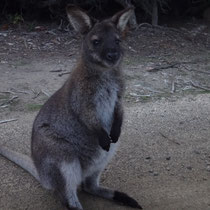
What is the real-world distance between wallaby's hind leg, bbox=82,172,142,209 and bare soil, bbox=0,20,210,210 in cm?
8

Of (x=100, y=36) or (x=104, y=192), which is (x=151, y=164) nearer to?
(x=104, y=192)

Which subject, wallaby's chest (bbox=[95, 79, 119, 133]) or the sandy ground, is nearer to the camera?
wallaby's chest (bbox=[95, 79, 119, 133])

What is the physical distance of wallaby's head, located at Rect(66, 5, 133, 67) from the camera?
369 cm

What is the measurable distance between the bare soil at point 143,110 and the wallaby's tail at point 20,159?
0.08 metres

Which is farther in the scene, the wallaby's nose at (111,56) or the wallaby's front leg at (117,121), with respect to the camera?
the wallaby's front leg at (117,121)

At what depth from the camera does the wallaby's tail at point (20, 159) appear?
4250 mm

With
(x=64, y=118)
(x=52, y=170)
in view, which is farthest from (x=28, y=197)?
(x=64, y=118)

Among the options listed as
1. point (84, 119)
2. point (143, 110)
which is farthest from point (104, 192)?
point (143, 110)

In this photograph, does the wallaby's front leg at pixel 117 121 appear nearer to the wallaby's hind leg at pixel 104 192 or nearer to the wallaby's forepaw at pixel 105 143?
the wallaby's forepaw at pixel 105 143

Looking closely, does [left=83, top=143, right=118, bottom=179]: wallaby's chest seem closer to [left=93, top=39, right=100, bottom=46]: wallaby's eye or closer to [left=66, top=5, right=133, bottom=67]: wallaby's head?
[left=66, top=5, right=133, bottom=67]: wallaby's head

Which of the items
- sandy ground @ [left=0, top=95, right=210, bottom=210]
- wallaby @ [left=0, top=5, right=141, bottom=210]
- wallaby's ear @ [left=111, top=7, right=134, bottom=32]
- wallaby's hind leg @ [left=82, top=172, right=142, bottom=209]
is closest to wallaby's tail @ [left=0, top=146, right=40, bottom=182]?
sandy ground @ [left=0, top=95, right=210, bottom=210]

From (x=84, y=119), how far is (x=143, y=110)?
239 centimetres

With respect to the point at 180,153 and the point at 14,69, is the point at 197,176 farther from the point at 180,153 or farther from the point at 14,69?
the point at 14,69

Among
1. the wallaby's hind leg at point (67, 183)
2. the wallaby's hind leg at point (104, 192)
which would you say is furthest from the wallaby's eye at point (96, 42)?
the wallaby's hind leg at point (104, 192)
